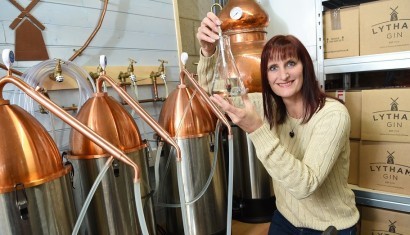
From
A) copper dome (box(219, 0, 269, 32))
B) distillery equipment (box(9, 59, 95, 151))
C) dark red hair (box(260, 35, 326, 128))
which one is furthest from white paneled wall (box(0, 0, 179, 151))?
dark red hair (box(260, 35, 326, 128))

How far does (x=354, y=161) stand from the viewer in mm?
1242

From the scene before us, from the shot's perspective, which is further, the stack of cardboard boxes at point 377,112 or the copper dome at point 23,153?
the stack of cardboard boxes at point 377,112

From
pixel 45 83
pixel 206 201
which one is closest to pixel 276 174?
pixel 206 201

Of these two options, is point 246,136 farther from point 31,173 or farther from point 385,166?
point 31,173

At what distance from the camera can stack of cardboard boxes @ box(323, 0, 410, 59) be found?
107 cm

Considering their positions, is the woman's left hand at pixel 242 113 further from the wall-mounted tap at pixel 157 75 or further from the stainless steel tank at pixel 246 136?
the wall-mounted tap at pixel 157 75

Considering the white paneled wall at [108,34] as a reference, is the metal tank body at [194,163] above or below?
below

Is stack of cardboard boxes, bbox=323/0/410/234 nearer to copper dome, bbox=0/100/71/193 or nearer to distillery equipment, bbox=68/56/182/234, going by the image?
distillery equipment, bbox=68/56/182/234

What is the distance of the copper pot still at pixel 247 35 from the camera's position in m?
1.17

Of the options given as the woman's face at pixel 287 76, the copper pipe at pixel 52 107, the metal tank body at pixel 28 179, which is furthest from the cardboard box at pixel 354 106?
the metal tank body at pixel 28 179

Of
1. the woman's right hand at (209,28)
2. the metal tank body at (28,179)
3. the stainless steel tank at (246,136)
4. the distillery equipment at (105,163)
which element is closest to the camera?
the metal tank body at (28,179)

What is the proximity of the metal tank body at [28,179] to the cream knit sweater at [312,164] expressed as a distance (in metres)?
0.51

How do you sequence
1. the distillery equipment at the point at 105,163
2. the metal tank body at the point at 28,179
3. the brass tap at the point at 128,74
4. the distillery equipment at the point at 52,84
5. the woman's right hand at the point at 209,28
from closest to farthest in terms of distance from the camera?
the metal tank body at the point at 28,179, the distillery equipment at the point at 105,163, the distillery equipment at the point at 52,84, the woman's right hand at the point at 209,28, the brass tap at the point at 128,74

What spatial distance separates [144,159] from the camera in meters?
0.79
